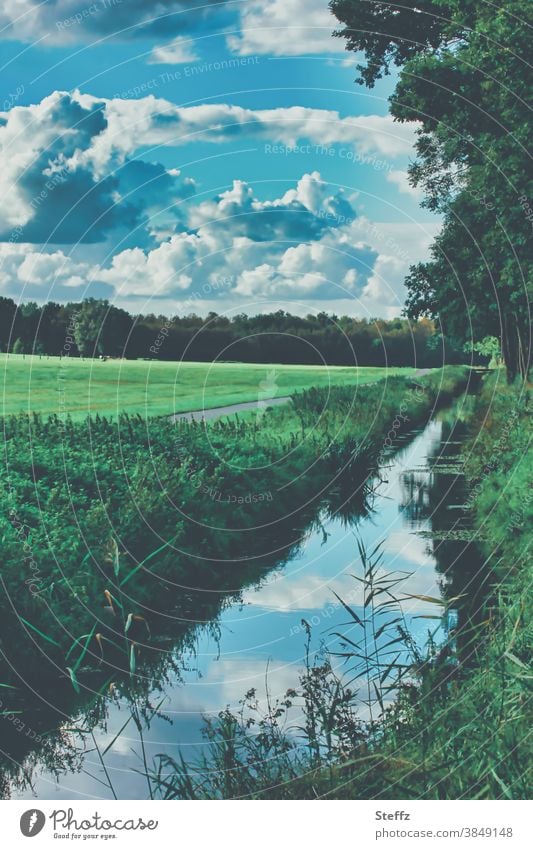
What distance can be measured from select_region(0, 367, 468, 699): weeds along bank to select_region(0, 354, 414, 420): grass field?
3.93 m

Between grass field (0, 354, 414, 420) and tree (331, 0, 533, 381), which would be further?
grass field (0, 354, 414, 420)

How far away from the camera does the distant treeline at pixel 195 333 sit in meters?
19.3

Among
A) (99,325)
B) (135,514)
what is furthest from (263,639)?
(99,325)

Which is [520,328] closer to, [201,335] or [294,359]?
[294,359]

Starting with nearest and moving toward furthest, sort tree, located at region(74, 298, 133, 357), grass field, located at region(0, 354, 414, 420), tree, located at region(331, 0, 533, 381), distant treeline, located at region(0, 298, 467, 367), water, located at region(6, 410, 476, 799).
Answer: water, located at region(6, 410, 476, 799)
tree, located at region(331, 0, 533, 381)
tree, located at region(74, 298, 133, 357)
distant treeline, located at region(0, 298, 467, 367)
grass field, located at region(0, 354, 414, 420)

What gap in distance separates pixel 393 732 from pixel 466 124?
44.1 feet

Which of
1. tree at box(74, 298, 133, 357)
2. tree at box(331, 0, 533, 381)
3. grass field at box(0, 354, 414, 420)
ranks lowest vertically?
grass field at box(0, 354, 414, 420)

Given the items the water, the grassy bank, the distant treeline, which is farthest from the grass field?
the grassy bank

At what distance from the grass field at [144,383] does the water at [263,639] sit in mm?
6847

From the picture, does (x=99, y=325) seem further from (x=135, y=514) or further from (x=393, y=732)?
(x=393, y=732)

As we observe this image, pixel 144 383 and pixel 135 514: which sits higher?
pixel 144 383

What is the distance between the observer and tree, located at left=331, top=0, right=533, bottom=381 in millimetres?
16188

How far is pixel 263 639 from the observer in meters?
10.9

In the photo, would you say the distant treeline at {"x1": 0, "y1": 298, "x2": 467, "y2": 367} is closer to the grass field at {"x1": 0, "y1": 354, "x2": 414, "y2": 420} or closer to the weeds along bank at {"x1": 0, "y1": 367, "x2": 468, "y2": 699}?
the grass field at {"x1": 0, "y1": 354, "x2": 414, "y2": 420}
